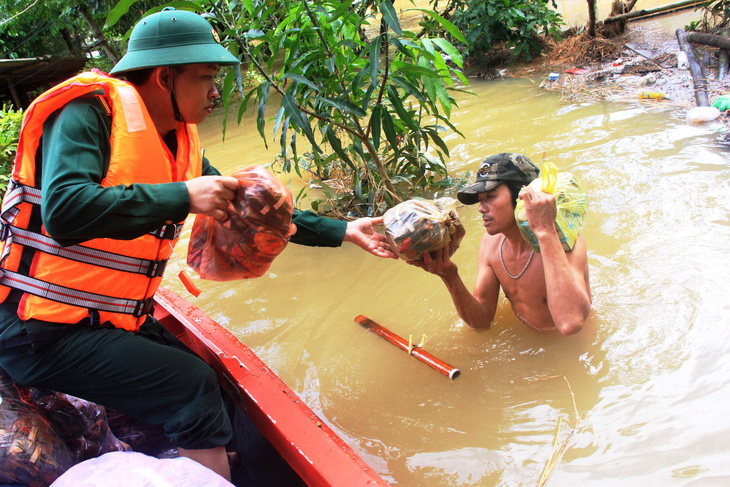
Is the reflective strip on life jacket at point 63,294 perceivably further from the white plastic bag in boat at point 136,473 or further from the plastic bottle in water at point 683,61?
the plastic bottle in water at point 683,61

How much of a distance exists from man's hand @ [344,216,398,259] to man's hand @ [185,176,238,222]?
2.45ft

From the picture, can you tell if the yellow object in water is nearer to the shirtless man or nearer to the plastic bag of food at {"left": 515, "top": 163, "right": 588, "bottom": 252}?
the shirtless man

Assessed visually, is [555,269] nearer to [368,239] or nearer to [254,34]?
[368,239]

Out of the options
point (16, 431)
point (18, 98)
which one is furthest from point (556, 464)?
point (18, 98)

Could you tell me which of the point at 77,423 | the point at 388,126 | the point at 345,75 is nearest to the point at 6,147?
the point at 345,75

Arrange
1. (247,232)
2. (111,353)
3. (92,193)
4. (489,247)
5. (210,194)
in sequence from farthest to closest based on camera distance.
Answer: (489,247), (247,232), (111,353), (210,194), (92,193)

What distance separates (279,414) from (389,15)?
1.85 metres

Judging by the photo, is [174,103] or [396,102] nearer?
[174,103]

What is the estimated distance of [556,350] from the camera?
2.69 meters

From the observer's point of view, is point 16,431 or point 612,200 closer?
point 16,431

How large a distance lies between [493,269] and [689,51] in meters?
5.65

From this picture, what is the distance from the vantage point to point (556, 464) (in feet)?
7.02

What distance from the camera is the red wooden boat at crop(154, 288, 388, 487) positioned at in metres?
1.72

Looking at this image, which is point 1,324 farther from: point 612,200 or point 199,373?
point 612,200
